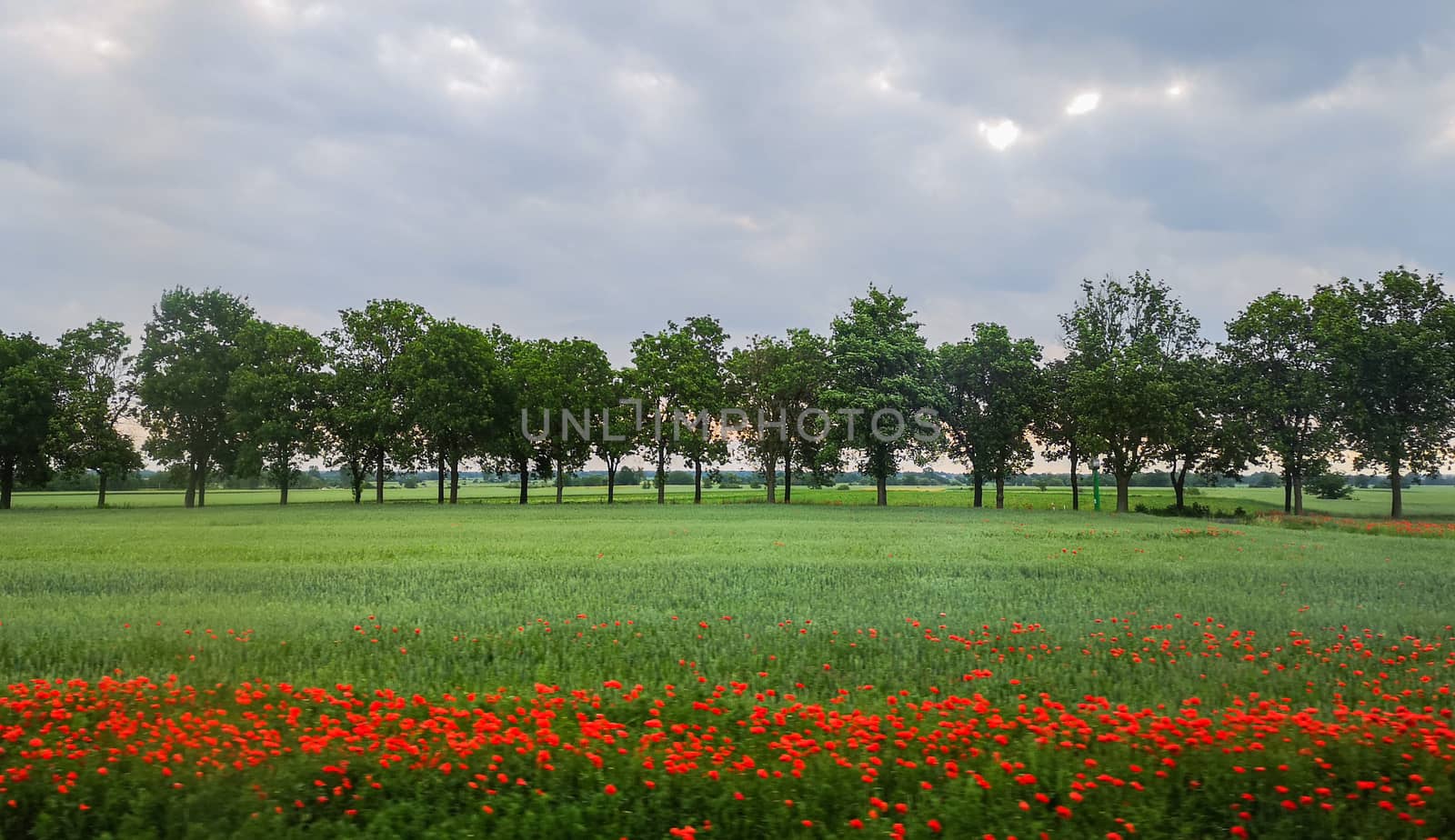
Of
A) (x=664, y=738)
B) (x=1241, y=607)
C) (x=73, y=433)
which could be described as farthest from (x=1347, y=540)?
(x=73, y=433)

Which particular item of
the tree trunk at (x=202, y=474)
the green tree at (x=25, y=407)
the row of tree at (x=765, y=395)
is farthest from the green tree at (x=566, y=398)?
the green tree at (x=25, y=407)

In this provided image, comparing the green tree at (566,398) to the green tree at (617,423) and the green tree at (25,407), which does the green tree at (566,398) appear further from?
the green tree at (25,407)

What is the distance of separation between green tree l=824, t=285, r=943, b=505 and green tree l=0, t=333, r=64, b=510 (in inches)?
2183

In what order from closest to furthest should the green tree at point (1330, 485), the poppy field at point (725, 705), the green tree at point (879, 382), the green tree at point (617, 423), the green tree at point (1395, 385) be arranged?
the poppy field at point (725, 705) → the green tree at point (1395, 385) → the green tree at point (879, 382) → the green tree at point (617, 423) → the green tree at point (1330, 485)

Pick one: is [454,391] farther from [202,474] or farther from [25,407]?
[25,407]

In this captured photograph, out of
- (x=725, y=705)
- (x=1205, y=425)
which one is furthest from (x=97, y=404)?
(x=1205, y=425)

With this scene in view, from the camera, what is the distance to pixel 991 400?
60594mm

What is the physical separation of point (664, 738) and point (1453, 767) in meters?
5.82

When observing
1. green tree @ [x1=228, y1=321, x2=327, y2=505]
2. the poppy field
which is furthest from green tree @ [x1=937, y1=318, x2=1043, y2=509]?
green tree @ [x1=228, y1=321, x2=327, y2=505]

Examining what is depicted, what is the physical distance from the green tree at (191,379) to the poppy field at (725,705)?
160 feet

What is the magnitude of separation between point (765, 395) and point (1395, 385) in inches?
1703

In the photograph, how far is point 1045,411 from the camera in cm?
6050

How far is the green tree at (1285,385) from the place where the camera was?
51.1m

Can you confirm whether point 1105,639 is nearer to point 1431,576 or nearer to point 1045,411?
point 1431,576
